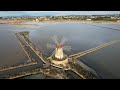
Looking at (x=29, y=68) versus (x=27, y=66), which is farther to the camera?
(x=27, y=66)

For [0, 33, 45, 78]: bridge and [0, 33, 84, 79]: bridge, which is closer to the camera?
[0, 33, 84, 79]: bridge

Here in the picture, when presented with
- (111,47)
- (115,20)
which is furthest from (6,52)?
(115,20)

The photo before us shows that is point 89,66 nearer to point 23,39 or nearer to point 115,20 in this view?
point 23,39

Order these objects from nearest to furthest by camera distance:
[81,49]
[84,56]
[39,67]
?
[39,67]
[84,56]
[81,49]

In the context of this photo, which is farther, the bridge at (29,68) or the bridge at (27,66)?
the bridge at (27,66)
